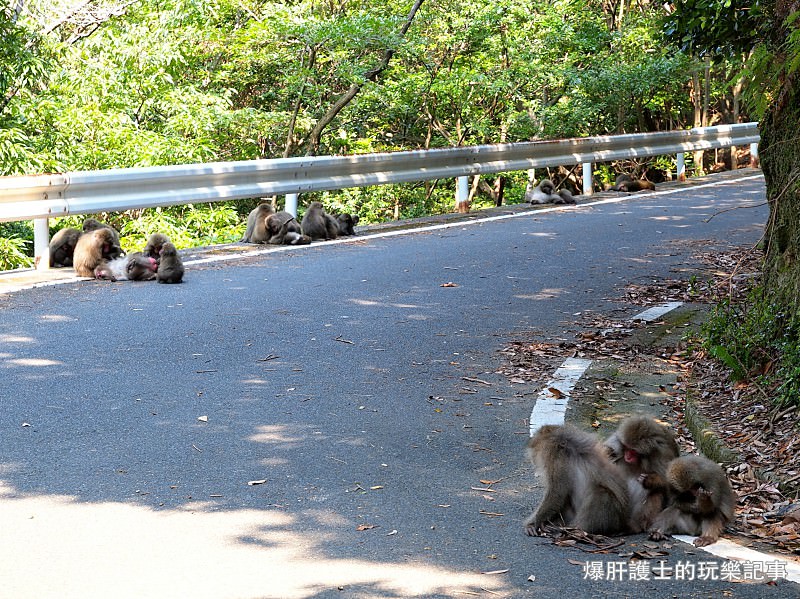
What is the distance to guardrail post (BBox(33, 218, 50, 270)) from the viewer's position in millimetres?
11539

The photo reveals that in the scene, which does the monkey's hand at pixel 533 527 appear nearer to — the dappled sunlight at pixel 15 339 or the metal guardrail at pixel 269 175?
the dappled sunlight at pixel 15 339

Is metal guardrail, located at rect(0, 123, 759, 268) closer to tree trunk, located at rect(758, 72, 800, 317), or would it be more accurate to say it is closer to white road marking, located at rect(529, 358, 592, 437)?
white road marking, located at rect(529, 358, 592, 437)

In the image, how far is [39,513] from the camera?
16.6ft

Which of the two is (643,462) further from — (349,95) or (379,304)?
(349,95)

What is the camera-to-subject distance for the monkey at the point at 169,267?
1075 centimetres

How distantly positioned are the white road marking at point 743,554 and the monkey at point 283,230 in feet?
30.3

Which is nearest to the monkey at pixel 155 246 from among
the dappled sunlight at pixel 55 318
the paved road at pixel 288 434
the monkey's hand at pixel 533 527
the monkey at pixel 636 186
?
the paved road at pixel 288 434

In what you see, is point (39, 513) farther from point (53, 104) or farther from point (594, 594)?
point (53, 104)

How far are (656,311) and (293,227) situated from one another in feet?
17.9

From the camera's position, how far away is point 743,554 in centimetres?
468

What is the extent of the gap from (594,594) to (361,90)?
797 inches

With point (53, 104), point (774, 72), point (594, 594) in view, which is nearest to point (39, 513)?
point (594, 594)

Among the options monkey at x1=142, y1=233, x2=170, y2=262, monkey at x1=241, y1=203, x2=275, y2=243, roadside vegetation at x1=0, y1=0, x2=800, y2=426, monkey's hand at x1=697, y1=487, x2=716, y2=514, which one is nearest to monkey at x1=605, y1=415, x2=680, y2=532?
monkey's hand at x1=697, y1=487, x2=716, y2=514

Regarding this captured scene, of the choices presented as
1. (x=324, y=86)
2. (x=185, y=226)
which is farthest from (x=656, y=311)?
(x=324, y=86)
